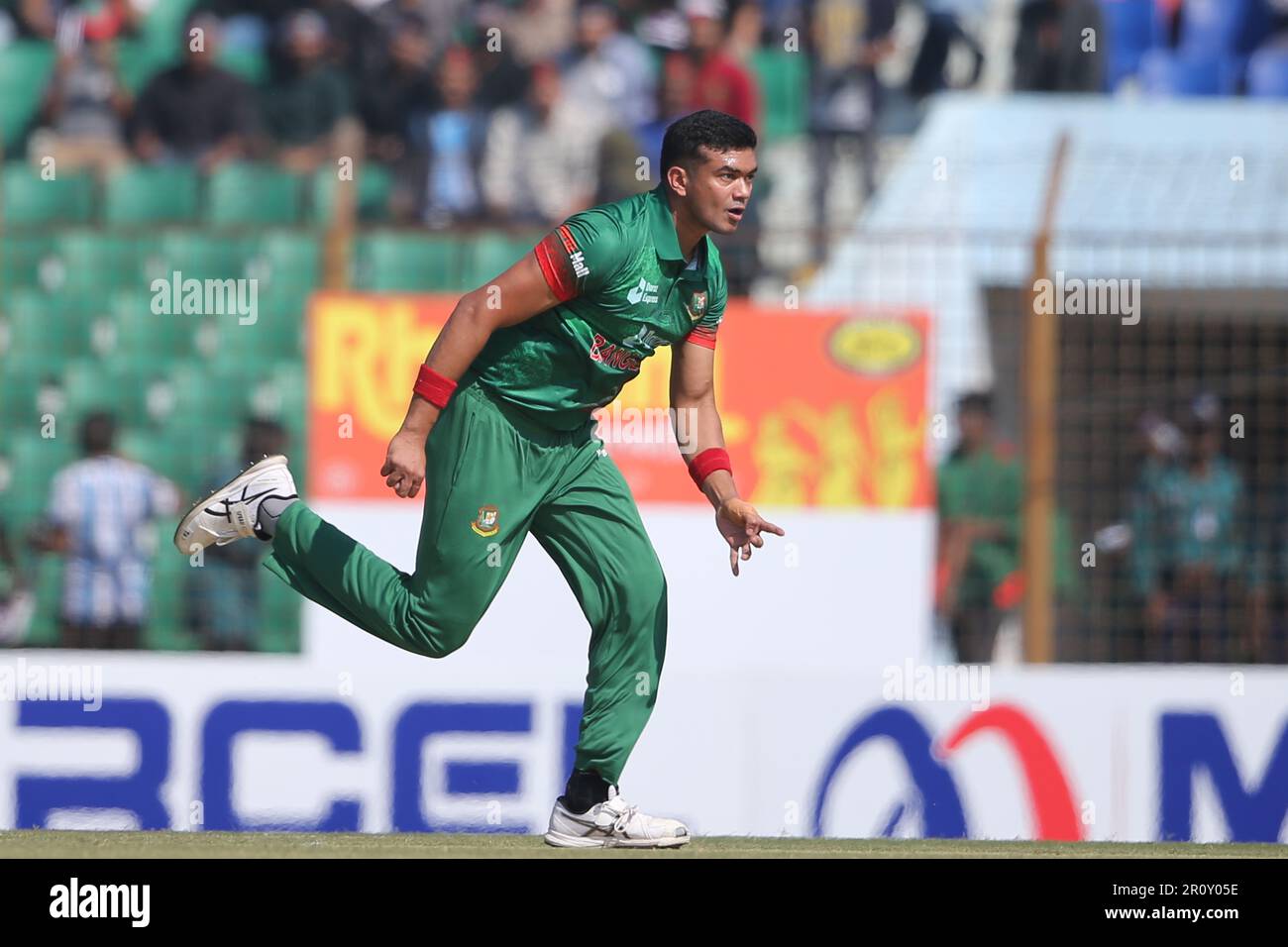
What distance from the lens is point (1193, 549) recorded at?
9.84m

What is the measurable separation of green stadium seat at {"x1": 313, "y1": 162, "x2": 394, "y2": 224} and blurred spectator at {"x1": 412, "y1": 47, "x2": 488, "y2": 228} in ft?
0.95

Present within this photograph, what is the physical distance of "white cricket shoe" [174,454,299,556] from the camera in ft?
21.1

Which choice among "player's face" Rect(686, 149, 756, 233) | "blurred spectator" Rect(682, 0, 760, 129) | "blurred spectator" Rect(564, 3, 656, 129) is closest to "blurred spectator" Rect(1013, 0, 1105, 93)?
"blurred spectator" Rect(682, 0, 760, 129)

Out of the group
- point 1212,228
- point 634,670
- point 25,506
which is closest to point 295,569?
point 634,670

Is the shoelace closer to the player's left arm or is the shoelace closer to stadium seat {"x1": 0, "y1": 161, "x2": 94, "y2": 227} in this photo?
the player's left arm

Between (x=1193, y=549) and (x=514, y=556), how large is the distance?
4792 mm

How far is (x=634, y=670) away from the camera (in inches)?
239

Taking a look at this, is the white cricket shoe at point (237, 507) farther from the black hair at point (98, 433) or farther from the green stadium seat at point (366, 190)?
the green stadium seat at point (366, 190)

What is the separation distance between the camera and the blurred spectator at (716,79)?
42.2 ft

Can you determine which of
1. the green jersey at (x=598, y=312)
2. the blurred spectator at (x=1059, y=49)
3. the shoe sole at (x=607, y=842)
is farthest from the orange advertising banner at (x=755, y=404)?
the blurred spectator at (x=1059, y=49)

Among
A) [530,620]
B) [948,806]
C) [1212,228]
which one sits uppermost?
[1212,228]

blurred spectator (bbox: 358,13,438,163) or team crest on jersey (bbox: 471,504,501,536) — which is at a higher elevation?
blurred spectator (bbox: 358,13,438,163)
